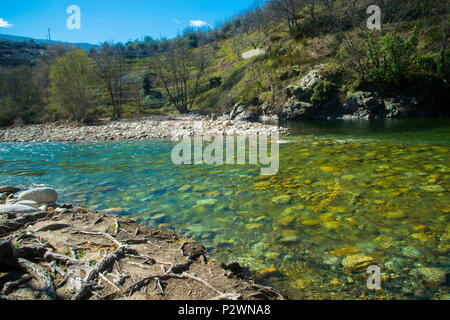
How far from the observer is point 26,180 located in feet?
28.4

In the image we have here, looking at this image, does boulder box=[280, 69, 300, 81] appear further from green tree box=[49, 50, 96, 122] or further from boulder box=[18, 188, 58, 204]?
boulder box=[18, 188, 58, 204]

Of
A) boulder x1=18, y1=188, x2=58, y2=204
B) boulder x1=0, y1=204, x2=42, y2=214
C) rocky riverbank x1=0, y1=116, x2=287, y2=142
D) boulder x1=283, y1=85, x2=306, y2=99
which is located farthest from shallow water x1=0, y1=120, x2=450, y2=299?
boulder x1=283, y1=85, x2=306, y2=99

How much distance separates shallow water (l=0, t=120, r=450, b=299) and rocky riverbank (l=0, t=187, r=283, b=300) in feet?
1.64

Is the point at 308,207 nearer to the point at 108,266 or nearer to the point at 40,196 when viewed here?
the point at 108,266

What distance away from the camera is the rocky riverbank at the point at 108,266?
2.46m

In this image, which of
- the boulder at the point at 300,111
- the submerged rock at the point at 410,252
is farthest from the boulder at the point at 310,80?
the submerged rock at the point at 410,252

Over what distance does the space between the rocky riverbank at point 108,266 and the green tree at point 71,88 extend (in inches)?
1090

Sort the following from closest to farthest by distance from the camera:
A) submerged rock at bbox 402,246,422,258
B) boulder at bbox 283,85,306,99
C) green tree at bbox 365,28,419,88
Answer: submerged rock at bbox 402,246,422,258 → green tree at bbox 365,28,419,88 → boulder at bbox 283,85,306,99

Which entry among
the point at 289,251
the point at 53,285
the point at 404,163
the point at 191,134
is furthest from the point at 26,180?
the point at 404,163

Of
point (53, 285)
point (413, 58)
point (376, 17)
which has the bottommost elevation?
point (53, 285)

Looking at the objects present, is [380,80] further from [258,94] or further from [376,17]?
[258,94]

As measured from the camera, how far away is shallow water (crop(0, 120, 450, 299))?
311 cm

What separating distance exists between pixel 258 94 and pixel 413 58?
53.6 ft

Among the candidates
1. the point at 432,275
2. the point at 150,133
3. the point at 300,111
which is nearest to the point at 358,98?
the point at 300,111
